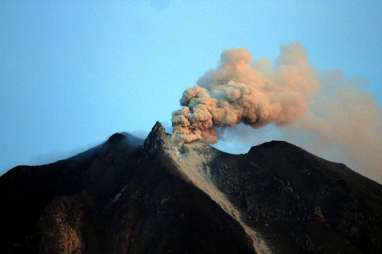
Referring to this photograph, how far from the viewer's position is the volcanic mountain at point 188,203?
63.5m

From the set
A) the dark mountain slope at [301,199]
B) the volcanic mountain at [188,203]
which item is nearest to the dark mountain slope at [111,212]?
the volcanic mountain at [188,203]

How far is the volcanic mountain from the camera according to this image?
208ft

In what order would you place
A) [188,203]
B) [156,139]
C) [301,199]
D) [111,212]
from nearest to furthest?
1. [188,203]
2. [111,212]
3. [301,199]
4. [156,139]

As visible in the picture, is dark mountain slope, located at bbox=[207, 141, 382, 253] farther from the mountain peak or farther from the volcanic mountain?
the mountain peak

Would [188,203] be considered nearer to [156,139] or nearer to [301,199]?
[156,139]

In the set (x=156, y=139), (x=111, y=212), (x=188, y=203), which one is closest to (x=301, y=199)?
(x=188, y=203)

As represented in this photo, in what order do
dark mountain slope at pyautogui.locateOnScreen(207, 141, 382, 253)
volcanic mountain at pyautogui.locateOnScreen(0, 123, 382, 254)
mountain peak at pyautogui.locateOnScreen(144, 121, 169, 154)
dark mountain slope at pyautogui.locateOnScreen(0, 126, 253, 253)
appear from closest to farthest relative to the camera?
1. dark mountain slope at pyautogui.locateOnScreen(0, 126, 253, 253)
2. volcanic mountain at pyautogui.locateOnScreen(0, 123, 382, 254)
3. dark mountain slope at pyautogui.locateOnScreen(207, 141, 382, 253)
4. mountain peak at pyautogui.locateOnScreen(144, 121, 169, 154)

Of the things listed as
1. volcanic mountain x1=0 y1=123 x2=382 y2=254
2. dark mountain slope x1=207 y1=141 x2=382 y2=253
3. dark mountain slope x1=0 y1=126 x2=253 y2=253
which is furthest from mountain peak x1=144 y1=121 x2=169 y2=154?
dark mountain slope x1=207 y1=141 x2=382 y2=253

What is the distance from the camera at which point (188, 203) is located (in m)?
67.6

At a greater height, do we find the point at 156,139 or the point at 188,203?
the point at 156,139

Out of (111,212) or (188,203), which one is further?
(111,212)

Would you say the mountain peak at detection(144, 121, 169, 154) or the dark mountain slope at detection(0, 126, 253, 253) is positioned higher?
the mountain peak at detection(144, 121, 169, 154)

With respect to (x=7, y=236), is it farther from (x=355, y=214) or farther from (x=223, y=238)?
(x=355, y=214)

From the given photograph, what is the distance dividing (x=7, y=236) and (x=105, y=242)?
1396 centimetres
